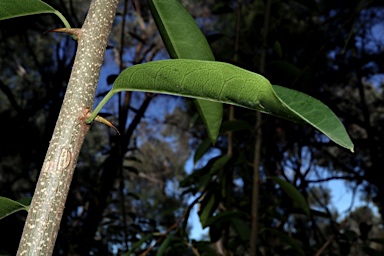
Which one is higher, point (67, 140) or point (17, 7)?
point (17, 7)

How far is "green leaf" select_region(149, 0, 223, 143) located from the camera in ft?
1.79

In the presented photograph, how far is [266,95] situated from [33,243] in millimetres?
211

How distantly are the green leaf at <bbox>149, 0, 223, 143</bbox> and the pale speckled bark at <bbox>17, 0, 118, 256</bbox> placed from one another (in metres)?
0.14

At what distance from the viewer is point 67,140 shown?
365 millimetres

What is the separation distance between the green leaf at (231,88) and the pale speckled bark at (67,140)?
2 cm

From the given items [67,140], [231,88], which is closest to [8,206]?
[67,140]

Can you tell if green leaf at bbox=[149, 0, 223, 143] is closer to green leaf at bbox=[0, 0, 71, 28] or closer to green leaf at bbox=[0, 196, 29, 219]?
green leaf at bbox=[0, 0, 71, 28]

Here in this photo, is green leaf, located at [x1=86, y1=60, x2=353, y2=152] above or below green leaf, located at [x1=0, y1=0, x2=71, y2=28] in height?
below

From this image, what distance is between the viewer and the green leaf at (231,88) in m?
0.32

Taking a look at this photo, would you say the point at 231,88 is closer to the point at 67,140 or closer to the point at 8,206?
the point at 67,140

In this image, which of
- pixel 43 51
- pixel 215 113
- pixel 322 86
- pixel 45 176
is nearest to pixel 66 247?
pixel 215 113

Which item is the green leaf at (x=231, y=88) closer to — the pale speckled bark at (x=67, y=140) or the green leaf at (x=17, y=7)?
the pale speckled bark at (x=67, y=140)

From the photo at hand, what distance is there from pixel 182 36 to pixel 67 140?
0.25m

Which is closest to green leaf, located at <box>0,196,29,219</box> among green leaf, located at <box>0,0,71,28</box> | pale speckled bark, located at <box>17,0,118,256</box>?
pale speckled bark, located at <box>17,0,118,256</box>
